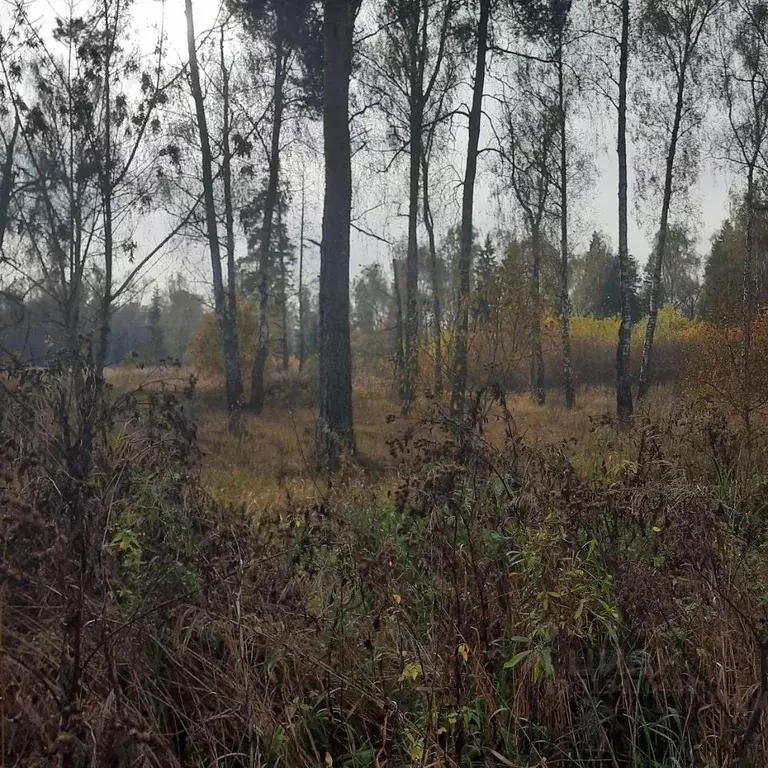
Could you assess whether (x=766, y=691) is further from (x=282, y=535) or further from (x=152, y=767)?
(x=282, y=535)

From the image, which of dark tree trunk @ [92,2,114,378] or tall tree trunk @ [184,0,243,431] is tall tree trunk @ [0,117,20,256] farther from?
tall tree trunk @ [184,0,243,431]

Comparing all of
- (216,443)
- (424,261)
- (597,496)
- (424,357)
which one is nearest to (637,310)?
(424,261)

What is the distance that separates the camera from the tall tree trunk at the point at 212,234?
12531 mm

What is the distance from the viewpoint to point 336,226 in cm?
828

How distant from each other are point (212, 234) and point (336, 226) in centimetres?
575

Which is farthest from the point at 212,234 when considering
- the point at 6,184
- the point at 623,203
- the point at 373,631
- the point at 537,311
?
the point at 373,631

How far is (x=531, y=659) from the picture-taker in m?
2.52

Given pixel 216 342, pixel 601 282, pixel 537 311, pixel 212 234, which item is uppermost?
pixel 601 282

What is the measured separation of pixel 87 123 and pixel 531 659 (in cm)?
796

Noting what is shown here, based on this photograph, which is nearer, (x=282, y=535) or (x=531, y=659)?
(x=531, y=659)

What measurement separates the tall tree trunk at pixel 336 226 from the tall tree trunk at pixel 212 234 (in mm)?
4020

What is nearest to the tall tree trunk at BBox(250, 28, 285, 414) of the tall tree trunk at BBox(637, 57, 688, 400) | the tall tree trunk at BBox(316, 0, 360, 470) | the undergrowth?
the tall tree trunk at BBox(316, 0, 360, 470)

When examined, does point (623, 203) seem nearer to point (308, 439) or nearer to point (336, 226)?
point (336, 226)

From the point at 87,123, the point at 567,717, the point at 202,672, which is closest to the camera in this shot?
the point at 567,717
